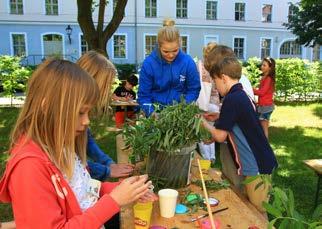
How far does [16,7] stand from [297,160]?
2064 centimetres

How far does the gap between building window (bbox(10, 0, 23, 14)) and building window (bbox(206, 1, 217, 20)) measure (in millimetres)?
11447

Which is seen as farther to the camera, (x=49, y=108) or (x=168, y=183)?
(x=168, y=183)

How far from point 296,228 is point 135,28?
23273 millimetres

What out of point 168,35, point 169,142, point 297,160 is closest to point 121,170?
point 169,142

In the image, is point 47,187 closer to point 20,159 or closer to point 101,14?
point 20,159

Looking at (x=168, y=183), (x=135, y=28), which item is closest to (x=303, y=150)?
(x=168, y=183)

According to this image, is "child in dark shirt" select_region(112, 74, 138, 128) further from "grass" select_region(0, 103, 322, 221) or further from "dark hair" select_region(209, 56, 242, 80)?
"dark hair" select_region(209, 56, 242, 80)

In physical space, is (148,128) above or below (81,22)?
below

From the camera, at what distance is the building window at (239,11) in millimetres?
25328

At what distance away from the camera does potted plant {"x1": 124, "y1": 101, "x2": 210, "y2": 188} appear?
1804mm

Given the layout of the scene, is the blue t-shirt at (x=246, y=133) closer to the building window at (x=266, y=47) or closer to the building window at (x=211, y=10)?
the building window at (x=211, y=10)

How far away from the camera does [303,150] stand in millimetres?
5766

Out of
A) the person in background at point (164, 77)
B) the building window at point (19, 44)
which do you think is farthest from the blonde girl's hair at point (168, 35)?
the building window at point (19, 44)

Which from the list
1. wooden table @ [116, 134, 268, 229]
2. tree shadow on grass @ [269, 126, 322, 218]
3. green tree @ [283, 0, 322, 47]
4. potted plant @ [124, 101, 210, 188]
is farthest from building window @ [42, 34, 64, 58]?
wooden table @ [116, 134, 268, 229]
